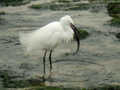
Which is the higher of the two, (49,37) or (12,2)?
(49,37)

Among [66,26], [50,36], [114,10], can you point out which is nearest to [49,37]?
[50,36]

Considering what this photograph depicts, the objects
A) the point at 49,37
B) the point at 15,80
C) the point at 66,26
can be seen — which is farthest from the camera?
the point at 66,26

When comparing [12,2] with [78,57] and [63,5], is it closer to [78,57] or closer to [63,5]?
[63,5]

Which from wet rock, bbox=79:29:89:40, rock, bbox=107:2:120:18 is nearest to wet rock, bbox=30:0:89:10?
rock, bbox=107:2:120:18

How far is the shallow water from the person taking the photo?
8906 millimetres

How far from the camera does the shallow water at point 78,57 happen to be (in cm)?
891

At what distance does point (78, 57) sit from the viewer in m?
10.9

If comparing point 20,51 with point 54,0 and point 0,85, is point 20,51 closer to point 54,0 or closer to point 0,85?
point 0,85

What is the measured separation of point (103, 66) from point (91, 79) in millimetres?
1217

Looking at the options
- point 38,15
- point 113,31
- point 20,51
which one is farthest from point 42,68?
point 38,15

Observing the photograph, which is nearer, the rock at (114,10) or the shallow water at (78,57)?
the shallow water at (78,57)

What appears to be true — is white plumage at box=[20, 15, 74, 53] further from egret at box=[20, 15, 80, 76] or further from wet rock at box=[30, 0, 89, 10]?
wet rock at box=[30, 0, 89, 10]

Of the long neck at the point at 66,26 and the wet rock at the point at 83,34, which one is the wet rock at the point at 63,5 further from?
the long neck at the point at 66,26

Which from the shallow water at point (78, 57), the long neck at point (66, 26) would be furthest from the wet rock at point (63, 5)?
the long neck at point (66, 26)
